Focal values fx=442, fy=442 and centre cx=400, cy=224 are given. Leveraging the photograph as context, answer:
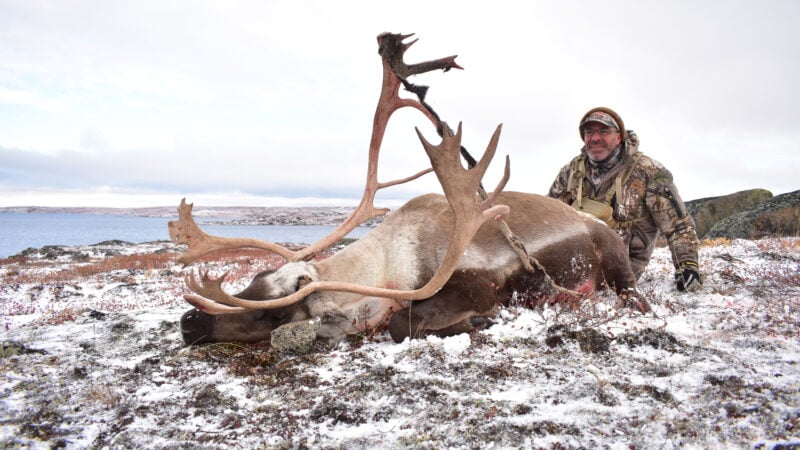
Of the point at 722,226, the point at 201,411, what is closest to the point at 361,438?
the point at 201,411

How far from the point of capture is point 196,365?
3.50 m

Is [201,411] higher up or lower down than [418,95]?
lower down

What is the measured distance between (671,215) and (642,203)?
361mm

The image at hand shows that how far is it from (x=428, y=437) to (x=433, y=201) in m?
2.77

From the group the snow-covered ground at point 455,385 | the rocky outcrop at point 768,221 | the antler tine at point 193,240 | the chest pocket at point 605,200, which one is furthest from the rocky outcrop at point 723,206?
the antler tine at point 193,240

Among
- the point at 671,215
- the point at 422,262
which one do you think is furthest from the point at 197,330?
the point at 671,215

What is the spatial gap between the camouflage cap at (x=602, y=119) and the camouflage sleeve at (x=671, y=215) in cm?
86

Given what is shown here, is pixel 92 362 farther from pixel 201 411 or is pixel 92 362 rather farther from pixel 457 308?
pixel 457 308

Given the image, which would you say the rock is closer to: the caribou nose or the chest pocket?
the caribou nose

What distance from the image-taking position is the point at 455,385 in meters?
2.87

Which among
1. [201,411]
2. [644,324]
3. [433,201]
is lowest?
[201,411]

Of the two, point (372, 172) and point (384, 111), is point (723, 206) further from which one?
point (384, 111)

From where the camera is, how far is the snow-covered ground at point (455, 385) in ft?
7.55

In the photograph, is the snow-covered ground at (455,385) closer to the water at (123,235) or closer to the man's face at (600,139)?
the man's face at (600,139)
